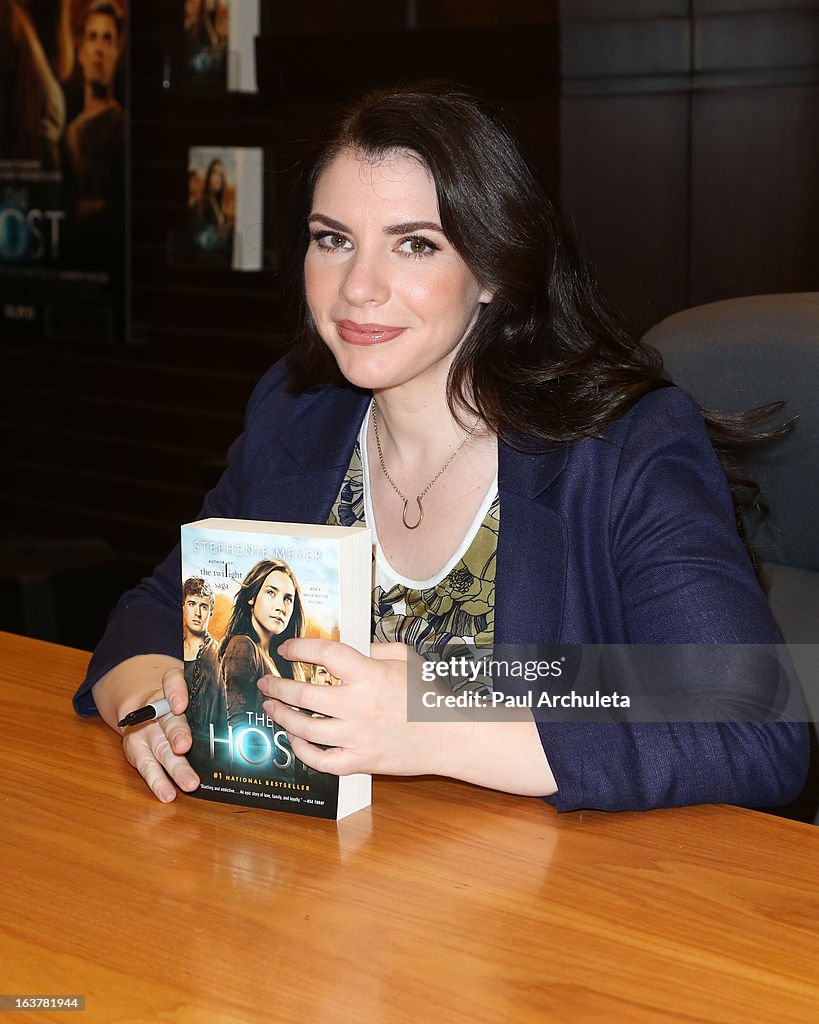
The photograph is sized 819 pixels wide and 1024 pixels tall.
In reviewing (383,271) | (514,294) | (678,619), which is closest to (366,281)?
(383,271)

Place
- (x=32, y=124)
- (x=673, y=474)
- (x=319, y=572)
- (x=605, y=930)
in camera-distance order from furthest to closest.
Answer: (x=32, y=124)
(x=673, y=474)
(x=319, y=572)
(x=605, y=930)

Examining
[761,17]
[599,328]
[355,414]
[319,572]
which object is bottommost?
[319,572]

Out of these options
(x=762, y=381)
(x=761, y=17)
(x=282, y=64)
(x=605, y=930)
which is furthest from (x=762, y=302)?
(x=282, y=64)

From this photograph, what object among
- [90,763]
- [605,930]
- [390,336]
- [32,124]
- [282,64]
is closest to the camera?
[605,930]

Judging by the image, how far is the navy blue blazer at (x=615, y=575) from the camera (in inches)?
53.7

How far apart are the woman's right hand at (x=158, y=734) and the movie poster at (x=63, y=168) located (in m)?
3.51

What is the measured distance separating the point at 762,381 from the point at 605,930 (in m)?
0.97

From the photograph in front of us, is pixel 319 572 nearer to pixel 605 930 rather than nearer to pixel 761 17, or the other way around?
pixel 605 930

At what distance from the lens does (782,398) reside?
185cm

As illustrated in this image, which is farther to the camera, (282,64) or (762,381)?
(282,64)

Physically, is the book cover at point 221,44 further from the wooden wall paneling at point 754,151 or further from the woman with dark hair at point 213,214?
the wooden wall paneling at point 754,151

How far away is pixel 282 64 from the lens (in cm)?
391

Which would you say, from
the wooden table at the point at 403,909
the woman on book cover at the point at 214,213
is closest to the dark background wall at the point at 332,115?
the woman on book cover at the point at 214,213

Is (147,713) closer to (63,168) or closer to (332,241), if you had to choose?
(332,241)
